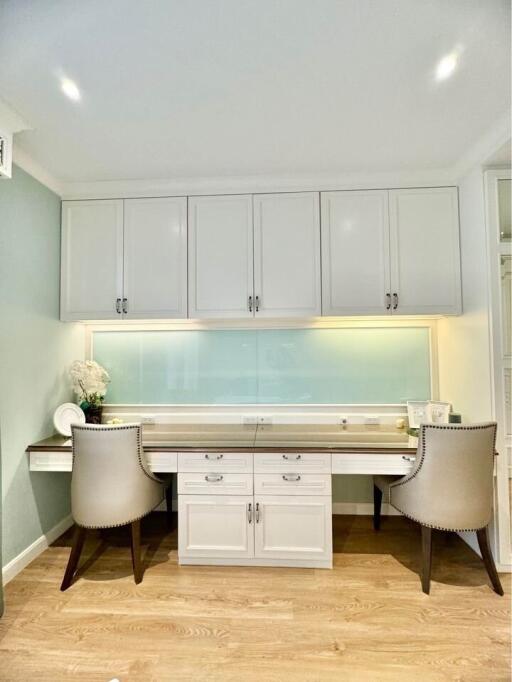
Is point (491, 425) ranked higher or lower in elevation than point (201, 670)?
higher

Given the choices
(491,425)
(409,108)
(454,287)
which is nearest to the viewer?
(409,108)

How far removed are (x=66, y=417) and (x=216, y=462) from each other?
3.96 ft

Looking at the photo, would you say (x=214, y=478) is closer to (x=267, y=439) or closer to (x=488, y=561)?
(x=267, y=439)

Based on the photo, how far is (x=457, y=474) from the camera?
205 centimetres

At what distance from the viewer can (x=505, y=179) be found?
91.7 inches

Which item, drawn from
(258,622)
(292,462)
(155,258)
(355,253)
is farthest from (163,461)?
(355,253)

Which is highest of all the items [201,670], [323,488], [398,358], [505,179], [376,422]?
[505,179]

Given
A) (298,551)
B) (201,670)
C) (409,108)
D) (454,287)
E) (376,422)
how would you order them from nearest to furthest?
(201,670)
(409,108)
(298,551)
(454,287)
(376,422)

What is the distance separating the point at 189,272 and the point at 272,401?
1258 mm

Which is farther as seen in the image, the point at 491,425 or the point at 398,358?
the point at 398,358

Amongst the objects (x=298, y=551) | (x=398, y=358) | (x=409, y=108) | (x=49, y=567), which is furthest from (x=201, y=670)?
(x=409, y=108)

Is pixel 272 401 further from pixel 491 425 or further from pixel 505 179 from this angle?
pixel 505 179

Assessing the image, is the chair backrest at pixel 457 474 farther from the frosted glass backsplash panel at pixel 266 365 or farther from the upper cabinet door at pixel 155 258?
the upper cabinet door at pixel 155 258

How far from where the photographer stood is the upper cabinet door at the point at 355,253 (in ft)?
8.68
